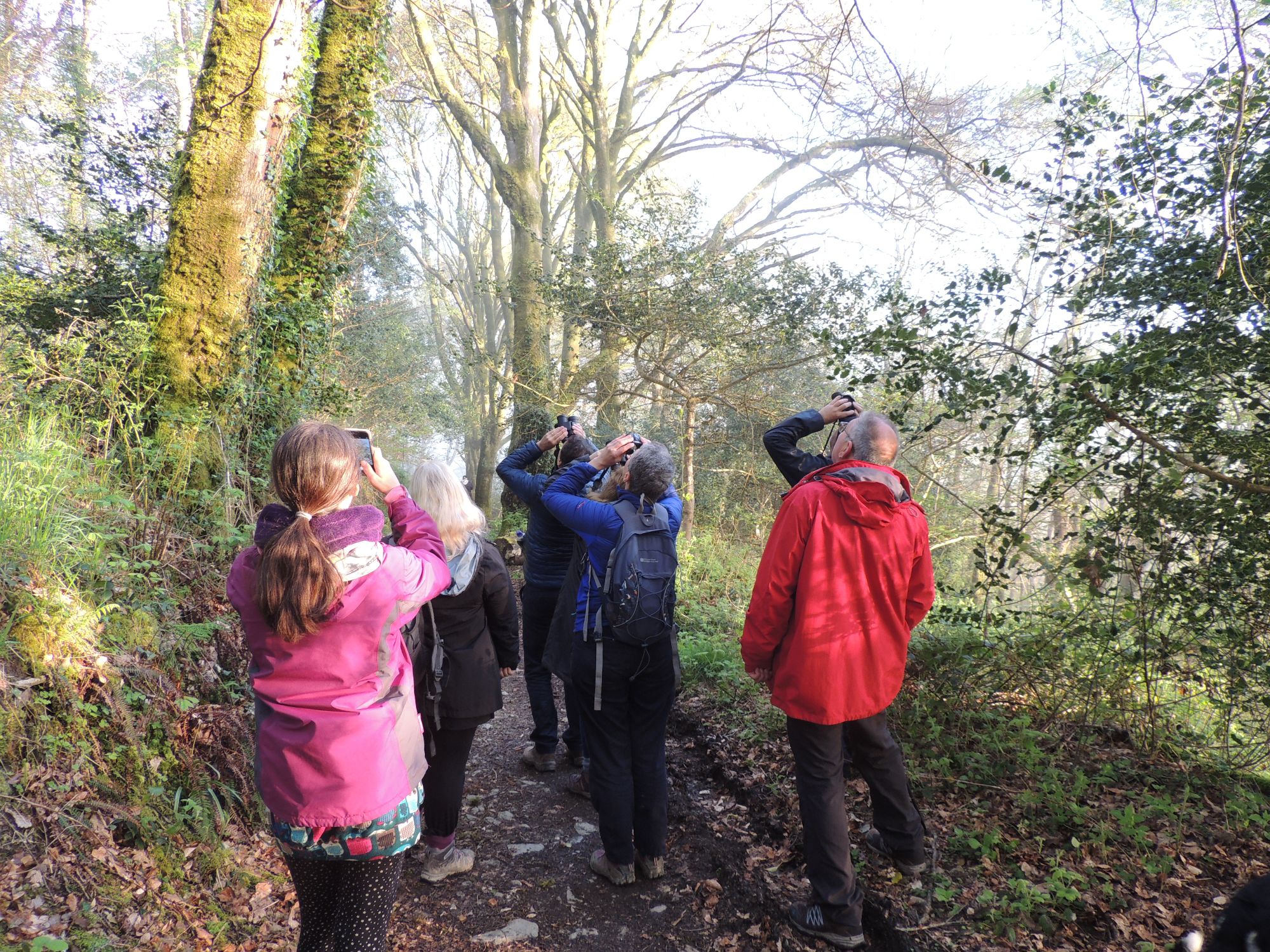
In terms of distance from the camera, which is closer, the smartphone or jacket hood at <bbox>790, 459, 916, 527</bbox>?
the smartphone

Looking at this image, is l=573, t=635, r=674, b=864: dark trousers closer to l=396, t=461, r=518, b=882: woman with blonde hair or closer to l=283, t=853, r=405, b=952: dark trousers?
l=396, t=461, r=518, b=882: woman with blonde hair

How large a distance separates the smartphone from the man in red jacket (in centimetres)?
175

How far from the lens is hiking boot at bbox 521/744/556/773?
473 centimetres

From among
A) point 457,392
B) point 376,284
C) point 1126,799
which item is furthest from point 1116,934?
point 457,392

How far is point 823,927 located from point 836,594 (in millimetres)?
1492

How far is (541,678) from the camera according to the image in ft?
15.4

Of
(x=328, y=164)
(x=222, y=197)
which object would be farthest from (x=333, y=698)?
(x=328, y=164)

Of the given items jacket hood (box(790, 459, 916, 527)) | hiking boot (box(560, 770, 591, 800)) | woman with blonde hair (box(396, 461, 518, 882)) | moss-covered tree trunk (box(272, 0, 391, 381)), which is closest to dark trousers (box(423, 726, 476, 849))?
woman with blonde hair (box(396, 461, 518, 882))

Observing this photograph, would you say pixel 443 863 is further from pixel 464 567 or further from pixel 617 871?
pixel 464 567

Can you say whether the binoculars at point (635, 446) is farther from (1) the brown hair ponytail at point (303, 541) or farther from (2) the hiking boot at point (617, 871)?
(2) the hiking boot at point (617, 871)

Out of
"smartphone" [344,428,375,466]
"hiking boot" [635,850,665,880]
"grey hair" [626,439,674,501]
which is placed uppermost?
"smartphone" [344,428,375,466]

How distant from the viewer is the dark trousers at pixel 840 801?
2.95m

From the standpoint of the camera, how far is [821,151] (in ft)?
48.5

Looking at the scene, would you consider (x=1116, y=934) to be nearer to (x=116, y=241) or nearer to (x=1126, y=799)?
(x=1126, y=799)
